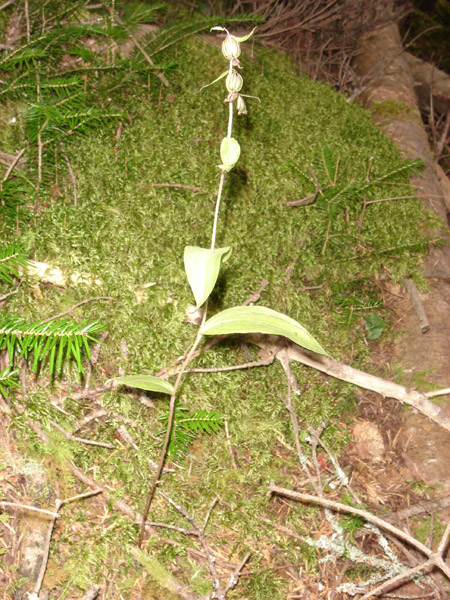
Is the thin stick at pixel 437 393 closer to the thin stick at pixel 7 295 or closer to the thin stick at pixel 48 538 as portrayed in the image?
the thin stick at pixel 48 538

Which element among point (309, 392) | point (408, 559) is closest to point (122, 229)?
point (309, 392)

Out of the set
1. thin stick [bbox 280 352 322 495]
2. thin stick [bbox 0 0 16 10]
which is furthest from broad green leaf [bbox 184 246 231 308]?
thin stick [bbox 0 0 16 10]

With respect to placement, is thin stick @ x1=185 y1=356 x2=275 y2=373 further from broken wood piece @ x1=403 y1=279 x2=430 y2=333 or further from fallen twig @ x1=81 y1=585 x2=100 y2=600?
broken wood piece @ x1=403 y1=279 x2=430 y2=333

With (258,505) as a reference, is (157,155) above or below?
above

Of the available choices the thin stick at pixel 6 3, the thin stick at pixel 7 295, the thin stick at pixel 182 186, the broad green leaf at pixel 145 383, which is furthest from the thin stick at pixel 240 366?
the thin stick at pixel 6 3

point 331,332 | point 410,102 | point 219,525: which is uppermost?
point 410,102

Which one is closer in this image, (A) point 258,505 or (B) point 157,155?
(A) point 258,505

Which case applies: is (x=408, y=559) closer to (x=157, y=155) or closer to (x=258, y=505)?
(x=258, y=505)
